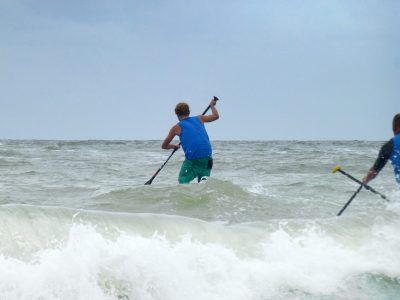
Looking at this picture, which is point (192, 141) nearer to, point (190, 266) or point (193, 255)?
point (193, 255)

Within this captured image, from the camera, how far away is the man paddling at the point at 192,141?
8.22 metres

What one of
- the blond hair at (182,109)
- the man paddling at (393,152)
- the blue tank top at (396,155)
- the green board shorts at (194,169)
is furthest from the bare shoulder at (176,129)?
the blue tank top at (396,155)

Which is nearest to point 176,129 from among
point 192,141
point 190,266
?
point 192,141

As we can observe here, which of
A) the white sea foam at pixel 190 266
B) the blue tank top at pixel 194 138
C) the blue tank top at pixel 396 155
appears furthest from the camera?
the blue tank top at pixel 194 138

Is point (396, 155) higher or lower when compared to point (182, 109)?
lower

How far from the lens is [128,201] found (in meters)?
8.67

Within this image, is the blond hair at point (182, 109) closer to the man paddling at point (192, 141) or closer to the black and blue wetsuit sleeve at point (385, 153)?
the man paddling at point (192, 141)

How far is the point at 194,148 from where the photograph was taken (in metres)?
8.23

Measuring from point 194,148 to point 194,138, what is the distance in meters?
0.15

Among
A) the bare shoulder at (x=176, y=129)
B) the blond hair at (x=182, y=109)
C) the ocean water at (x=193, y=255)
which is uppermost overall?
the blond hair at (x=182, y=109)

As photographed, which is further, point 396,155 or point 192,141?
point 192,141

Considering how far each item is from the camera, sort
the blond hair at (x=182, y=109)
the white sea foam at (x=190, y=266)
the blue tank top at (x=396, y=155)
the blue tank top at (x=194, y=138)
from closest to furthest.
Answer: the white sea foam at (x=190, y=266)
the blue tank top at (x=396, y=155)
the blue tank top at (x=194, y=138)
the blond hair at (x=182, y=109)

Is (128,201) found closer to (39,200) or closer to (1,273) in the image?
(39,200)

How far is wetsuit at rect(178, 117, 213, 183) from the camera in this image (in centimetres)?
821
